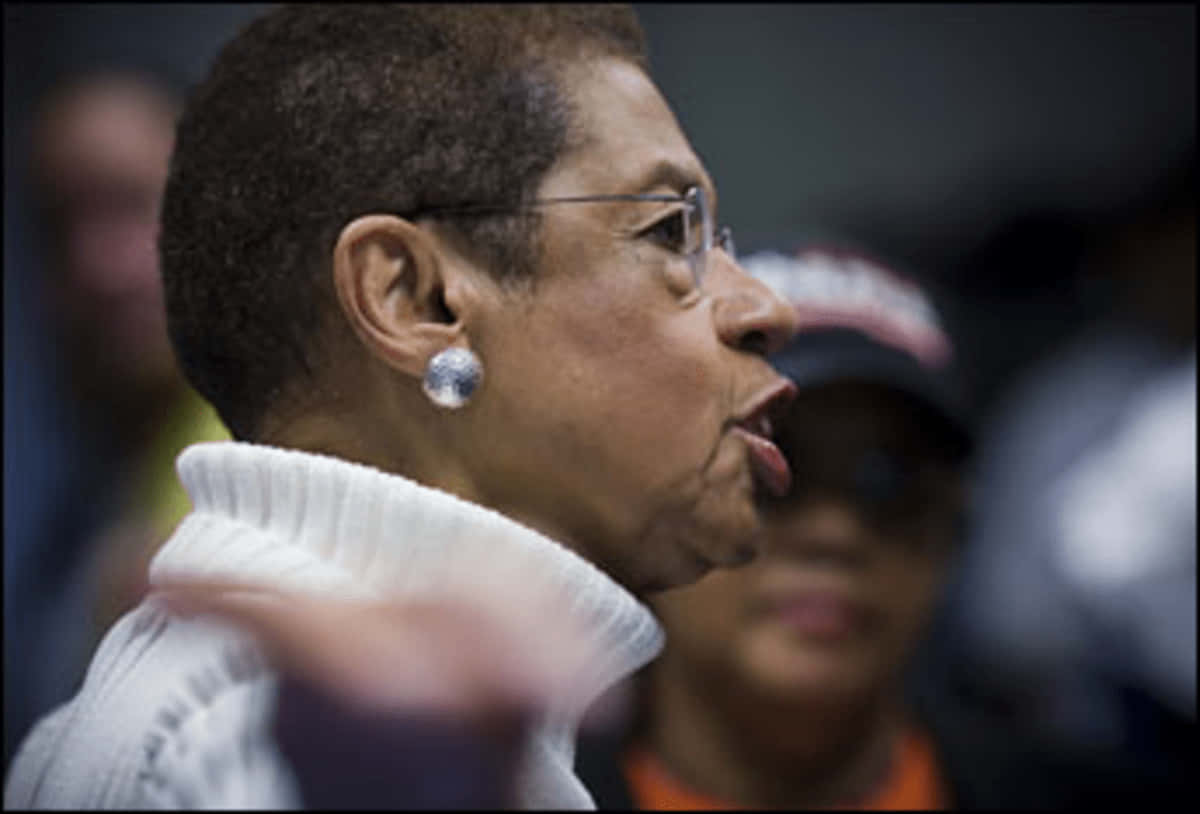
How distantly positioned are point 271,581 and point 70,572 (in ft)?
2.30

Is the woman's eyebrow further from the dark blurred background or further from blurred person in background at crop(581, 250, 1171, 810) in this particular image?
blurred person in background at crop(581, 250, 1171, 810)

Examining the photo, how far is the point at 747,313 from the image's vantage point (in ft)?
5.10

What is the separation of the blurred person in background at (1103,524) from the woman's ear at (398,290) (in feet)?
4.51

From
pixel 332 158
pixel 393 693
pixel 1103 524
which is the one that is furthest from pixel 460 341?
pixel 1103 524

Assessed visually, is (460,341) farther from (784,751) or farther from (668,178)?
(784,751)

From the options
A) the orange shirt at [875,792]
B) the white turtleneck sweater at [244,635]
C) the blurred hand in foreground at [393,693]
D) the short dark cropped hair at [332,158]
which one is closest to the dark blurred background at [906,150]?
the short dark cropped hair at [332,158]

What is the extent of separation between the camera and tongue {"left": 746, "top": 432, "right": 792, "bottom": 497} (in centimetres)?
156

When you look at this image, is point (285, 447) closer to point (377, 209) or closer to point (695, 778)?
point (377, 209)

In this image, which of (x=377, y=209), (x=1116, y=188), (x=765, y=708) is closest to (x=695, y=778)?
(x=765, y=708)

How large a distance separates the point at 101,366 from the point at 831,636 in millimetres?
971

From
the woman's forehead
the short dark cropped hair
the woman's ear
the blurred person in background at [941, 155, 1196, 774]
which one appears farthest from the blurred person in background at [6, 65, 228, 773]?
the blurred person in background at [941, 155, 1196, 774]

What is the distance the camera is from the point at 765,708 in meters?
2.21

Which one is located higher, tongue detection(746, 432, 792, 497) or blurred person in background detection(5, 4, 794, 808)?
blurred person in background detection(5, 4, 794, 808)

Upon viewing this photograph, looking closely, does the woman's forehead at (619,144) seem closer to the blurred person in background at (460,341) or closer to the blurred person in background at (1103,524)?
the blurred person in background at (460,341)
